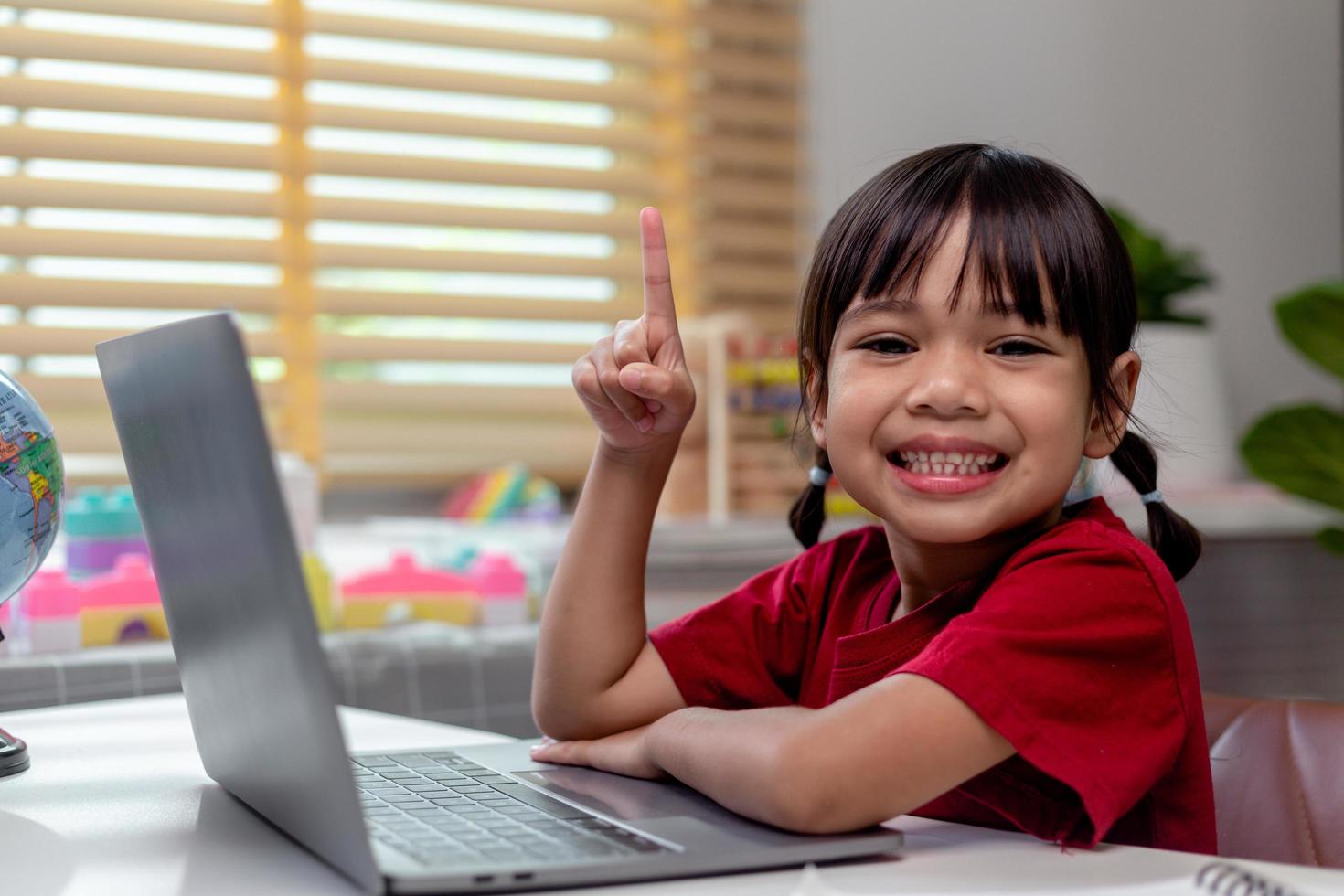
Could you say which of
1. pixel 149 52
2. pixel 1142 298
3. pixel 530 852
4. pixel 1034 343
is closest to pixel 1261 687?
pixel 1142 298

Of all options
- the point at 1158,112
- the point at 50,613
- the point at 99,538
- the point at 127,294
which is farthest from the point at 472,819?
the point at 1158,112

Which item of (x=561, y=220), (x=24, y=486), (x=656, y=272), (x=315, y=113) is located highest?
(x=315, y=113)

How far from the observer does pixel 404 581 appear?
1525 millimetres

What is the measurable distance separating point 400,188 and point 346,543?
24.8 inches

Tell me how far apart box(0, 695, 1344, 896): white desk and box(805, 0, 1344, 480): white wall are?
1.77 metres

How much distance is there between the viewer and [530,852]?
548mm

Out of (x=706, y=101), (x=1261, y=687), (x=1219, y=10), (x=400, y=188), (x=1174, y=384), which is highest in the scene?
(x=1219, y=10)

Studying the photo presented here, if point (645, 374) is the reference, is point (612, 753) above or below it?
below

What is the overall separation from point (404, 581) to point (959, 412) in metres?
0.91

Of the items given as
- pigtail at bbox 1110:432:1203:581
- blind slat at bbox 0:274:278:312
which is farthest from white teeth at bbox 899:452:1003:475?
blind slat at bbox 0:274:278:312

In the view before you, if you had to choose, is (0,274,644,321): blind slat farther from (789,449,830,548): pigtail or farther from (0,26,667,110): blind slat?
(789,449,830,548): pigtail

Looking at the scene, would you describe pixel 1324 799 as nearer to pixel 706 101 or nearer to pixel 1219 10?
pixel 706 101

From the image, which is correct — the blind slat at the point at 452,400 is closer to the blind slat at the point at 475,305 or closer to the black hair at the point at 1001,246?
the blind slat at the point at 475,305

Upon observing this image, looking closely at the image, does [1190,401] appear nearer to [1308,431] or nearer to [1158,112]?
[1308,431]
